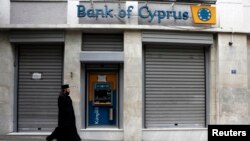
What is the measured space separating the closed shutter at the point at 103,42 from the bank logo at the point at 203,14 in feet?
8.67

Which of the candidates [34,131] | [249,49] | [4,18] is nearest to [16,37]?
[4,18]

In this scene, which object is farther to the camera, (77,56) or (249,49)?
(249,49)

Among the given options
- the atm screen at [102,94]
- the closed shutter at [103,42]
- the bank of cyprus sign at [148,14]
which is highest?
the bank of cyprus sign at [148,14]

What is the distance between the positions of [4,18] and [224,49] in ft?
24.7

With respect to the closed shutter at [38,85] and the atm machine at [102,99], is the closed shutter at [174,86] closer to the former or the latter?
the atm machine at [102,99]

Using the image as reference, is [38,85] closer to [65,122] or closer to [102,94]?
[102,94]

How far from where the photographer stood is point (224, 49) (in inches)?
564

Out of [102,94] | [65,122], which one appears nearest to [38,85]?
[102,94]

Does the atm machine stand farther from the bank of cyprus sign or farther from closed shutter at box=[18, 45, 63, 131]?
the bank of cyprus sign

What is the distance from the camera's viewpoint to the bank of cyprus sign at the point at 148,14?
44.6 ft

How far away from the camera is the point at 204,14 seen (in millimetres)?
14117

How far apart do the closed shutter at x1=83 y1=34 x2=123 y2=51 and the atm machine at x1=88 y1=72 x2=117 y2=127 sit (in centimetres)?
87

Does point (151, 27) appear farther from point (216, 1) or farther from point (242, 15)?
point (242, 15)

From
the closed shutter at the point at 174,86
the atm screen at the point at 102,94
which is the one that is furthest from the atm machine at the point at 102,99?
the closed shutter at the point at 174,86
